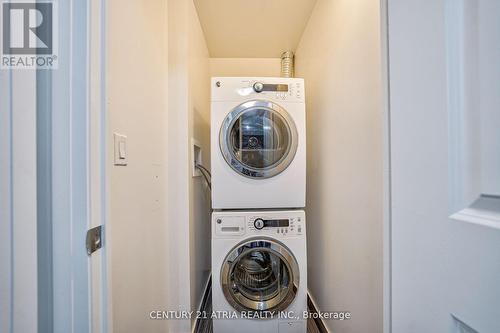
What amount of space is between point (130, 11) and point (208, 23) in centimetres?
120

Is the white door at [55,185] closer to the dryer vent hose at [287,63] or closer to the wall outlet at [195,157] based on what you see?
the wall outlet at [195,157]

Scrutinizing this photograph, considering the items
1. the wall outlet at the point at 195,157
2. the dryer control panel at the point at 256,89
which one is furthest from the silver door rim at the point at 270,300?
the dryer control panel at the point at 256,89

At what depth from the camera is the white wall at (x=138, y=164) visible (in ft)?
2.35

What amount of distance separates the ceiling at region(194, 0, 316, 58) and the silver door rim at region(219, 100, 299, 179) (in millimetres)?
916

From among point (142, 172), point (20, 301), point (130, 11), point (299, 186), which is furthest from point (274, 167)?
point (20, 301)

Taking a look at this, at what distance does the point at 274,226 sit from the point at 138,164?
87 cm

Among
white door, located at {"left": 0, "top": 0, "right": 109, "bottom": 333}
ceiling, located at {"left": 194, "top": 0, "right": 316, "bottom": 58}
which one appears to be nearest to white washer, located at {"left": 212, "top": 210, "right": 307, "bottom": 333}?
white door, located at {"left": 0, "top": 0, "right": 109, "bottom": 333}

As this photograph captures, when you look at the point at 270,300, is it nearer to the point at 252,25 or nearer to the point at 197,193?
the point at 197,193

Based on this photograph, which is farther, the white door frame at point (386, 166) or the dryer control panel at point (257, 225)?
the dryer control panel at point (257, 225)

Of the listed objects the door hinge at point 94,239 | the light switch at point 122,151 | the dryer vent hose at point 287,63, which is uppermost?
the dryer vent hose at point 287,63

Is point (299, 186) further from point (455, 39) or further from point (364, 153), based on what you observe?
point (455, 39)

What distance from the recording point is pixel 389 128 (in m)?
0.51

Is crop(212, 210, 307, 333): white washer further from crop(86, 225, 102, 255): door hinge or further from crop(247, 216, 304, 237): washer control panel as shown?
crop(86, 225, 102, 255): door hinge

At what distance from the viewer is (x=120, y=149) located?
75cm
